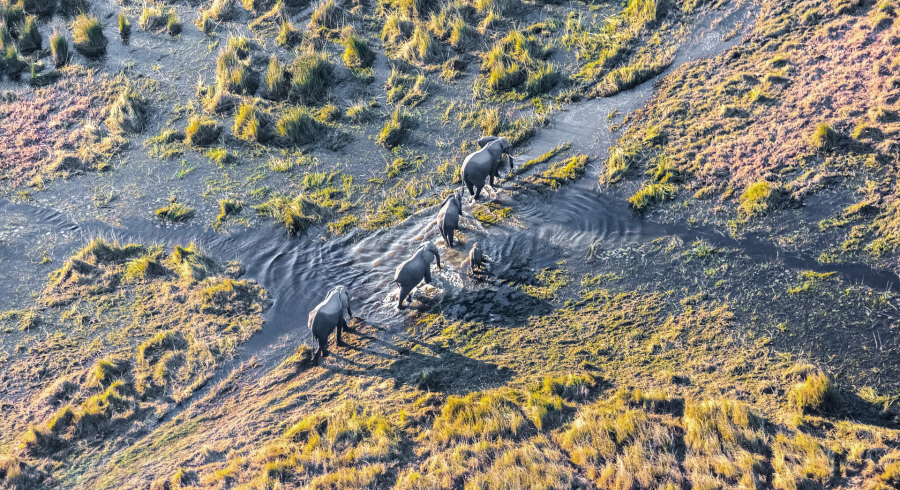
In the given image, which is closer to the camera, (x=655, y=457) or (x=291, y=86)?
(x=655, y=457)

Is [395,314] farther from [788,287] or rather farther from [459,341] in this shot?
[788,287]

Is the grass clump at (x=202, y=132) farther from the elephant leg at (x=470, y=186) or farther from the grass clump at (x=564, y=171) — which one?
the grass clump at (x=564, y=171)

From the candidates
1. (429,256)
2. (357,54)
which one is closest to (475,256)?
(429,256)

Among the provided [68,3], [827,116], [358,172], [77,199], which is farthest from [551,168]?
[68,3]

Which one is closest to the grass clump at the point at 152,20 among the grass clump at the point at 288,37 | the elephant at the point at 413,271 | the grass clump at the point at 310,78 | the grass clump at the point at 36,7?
the grass clump at the point at 36,7

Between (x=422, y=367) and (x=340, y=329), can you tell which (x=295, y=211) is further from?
(x=422, y=367)
